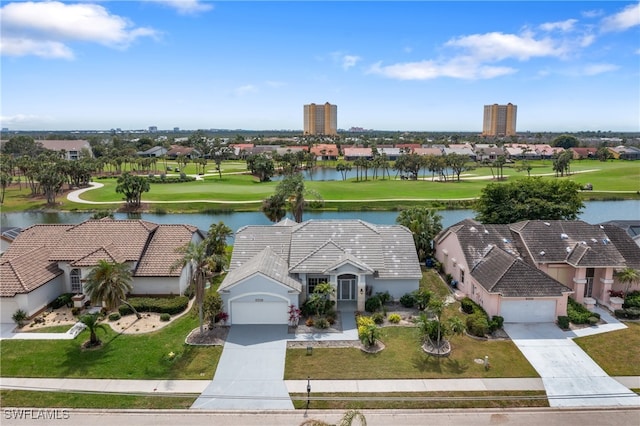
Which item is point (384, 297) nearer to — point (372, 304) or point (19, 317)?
point (372, 304)

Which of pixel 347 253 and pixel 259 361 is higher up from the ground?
pixel 347 253

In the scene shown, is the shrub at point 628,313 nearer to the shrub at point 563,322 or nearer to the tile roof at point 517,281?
the tile roof at point 517,281

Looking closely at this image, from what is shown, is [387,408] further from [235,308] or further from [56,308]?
[56,308]

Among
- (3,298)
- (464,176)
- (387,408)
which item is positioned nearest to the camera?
(387,408)

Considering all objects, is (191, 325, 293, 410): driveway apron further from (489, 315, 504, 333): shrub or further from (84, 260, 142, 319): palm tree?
(489, 315, 504, 333): shrub

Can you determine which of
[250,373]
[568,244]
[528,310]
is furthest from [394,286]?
[568,244]

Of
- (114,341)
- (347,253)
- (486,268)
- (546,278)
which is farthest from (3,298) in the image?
(546,278)

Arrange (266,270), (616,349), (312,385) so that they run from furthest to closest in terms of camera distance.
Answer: (266,270) → (616,349) → (312,385)
